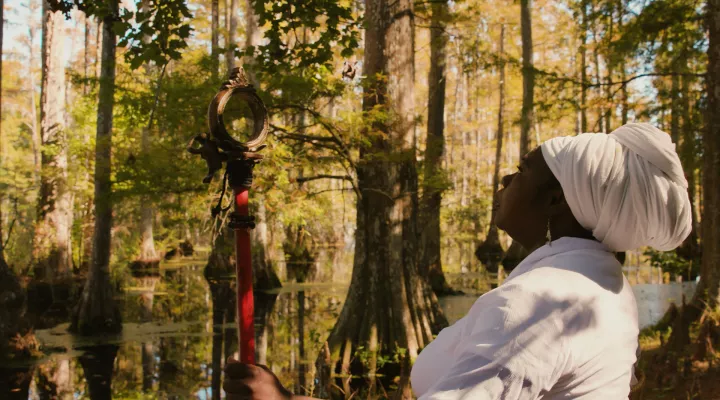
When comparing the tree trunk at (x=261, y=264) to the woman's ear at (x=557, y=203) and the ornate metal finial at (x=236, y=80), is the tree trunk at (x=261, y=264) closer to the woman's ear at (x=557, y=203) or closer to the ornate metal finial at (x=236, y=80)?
the ornate metal finial at (x=236, y=80)

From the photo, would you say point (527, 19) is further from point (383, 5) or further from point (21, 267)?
point (21, 267)

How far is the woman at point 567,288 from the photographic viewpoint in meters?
1.19

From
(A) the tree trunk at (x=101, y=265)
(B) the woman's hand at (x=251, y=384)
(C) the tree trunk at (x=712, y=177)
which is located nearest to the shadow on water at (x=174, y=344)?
(A) the tree trunk at (x=101, y=265)

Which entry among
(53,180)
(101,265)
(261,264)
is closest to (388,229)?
(101,265)

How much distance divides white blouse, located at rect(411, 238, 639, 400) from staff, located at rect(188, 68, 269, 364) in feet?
1.47

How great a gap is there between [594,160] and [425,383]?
54 centimetres

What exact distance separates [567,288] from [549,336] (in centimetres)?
11

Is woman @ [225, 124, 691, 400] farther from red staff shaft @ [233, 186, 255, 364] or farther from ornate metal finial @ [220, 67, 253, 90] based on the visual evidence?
ornate metal finial @ [220, 67, 253, 90]

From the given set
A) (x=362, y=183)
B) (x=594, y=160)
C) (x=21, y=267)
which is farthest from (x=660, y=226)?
(x=21, y=267)

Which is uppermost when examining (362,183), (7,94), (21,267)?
(7,94)

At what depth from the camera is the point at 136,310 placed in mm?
14297

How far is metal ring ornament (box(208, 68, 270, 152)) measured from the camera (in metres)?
1.67

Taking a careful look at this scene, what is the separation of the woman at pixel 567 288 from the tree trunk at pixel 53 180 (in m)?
15.2

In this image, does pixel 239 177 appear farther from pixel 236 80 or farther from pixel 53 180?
pixel 53 180
